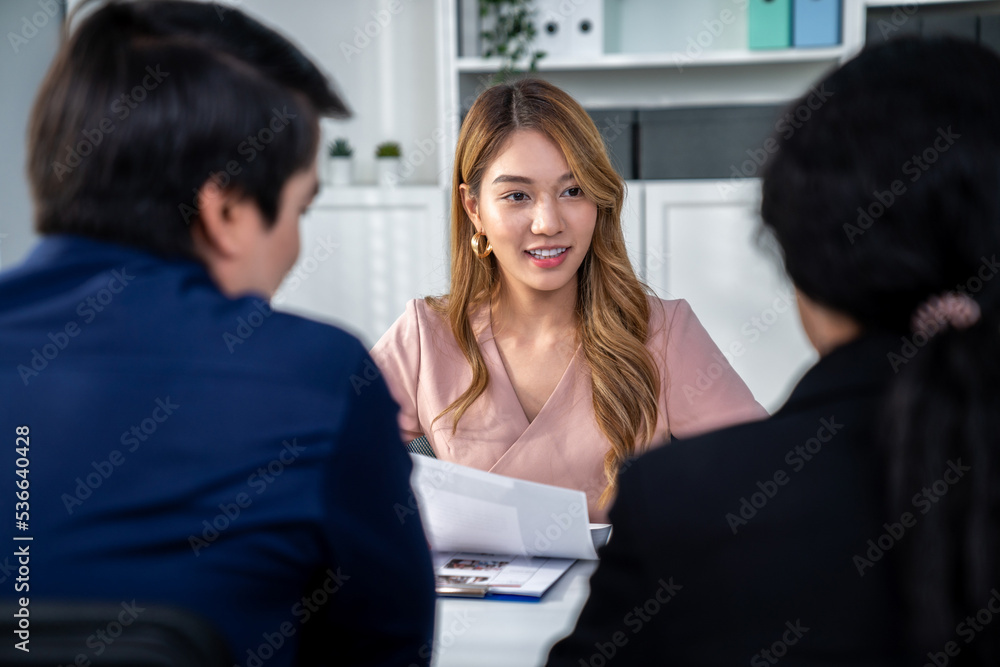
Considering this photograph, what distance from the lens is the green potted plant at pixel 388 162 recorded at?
3045 mm

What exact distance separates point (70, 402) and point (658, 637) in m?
0.51

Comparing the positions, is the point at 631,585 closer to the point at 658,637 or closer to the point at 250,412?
the point at 658,637

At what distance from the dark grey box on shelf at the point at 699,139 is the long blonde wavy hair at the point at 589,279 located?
1.02 m

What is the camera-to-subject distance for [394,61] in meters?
3.17

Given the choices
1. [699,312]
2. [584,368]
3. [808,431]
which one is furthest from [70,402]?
[699,312]

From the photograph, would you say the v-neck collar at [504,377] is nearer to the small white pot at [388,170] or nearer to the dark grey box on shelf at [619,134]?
the dark grey box on shelf at [619,134]

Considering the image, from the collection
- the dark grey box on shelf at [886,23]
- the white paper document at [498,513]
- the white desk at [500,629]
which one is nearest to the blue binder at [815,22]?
the dark grey box on shelf at [886,23]

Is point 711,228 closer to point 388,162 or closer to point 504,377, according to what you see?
point 388,162

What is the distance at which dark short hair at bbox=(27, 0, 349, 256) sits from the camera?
2.42 feet

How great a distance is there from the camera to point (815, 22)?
8.79 feet

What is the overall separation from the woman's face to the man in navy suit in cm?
99

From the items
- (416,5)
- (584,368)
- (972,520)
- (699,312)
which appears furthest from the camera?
(416,5)

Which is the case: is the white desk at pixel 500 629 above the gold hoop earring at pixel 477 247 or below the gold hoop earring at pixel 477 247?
below

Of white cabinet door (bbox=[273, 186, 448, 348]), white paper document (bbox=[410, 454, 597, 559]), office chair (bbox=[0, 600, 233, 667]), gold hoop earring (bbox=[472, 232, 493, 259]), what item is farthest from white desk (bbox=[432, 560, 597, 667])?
white cabinet door (bbox=[273, 186, 448, 348])
